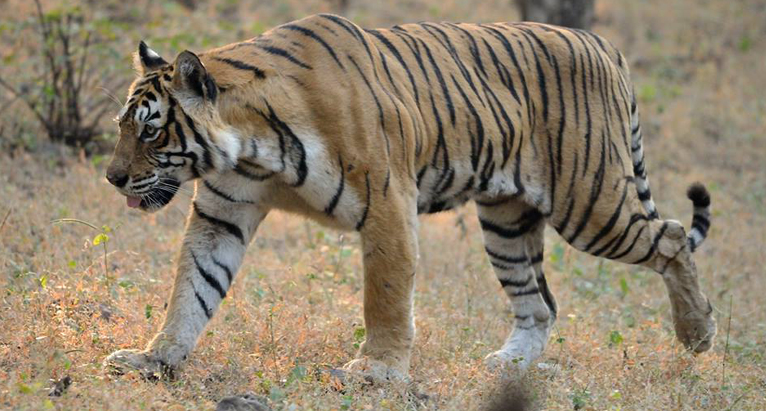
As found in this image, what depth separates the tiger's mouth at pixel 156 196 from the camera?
419cm

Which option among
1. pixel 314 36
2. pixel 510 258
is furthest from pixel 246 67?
pixel 510 258

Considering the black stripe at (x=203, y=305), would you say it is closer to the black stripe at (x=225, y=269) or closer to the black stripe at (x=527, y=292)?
the black stripe at (x=225, y=269)

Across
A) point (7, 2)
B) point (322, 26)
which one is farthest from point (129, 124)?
point (7, 2)

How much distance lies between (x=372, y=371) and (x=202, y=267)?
86 cm

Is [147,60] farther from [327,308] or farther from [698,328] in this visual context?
[698,328]

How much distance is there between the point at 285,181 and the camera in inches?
168

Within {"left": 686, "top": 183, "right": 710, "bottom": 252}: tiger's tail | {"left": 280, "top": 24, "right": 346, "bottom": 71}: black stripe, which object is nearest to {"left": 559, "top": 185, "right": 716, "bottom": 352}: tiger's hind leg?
{"left": 686, "top": 183, "right": 710, "bottom": 252}: tiger's tail

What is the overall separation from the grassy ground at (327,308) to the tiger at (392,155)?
0.22 meters

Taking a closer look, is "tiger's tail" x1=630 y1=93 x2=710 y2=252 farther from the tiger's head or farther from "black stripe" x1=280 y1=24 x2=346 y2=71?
the tiger's head

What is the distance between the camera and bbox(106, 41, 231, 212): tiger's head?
406cm

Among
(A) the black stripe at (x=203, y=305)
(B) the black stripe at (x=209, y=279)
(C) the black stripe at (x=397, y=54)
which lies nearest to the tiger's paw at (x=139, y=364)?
(A) the black stripe at (x=203, y=305)

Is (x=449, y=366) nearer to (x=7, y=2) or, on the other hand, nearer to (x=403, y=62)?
(x=403, y=62)

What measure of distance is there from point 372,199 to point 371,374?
2.35 ft

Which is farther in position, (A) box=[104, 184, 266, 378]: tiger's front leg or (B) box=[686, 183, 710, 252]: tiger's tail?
(B) box=[686, 183, 710, 252]: tiger's tail
